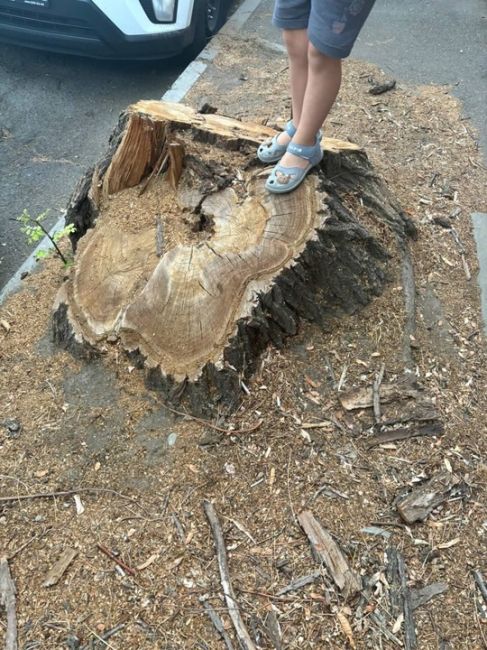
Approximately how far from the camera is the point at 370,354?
2.81 metres

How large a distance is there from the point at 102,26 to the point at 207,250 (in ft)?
11.1

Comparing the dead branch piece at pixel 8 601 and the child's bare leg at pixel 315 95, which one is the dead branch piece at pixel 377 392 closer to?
the child's bare leg at pixel 315 95

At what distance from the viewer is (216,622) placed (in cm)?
208

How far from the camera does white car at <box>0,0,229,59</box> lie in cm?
495

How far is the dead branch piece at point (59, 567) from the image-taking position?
2.18 meters

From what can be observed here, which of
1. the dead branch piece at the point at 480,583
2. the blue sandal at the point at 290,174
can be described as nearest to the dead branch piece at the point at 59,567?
the dead branch piece at the point at 480,583

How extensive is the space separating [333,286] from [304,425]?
2.31ft

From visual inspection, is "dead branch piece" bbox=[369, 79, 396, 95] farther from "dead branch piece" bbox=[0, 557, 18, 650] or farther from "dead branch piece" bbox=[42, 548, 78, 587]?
"dead branch piece" bbox=[0, 557, 18, 650]

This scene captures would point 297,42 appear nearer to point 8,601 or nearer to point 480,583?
point 480,583

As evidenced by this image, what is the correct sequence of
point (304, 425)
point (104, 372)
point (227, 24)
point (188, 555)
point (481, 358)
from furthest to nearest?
point (227, 24) < point (481, 358) < point (104, 372) < point (304, 425) < point (188, 555)

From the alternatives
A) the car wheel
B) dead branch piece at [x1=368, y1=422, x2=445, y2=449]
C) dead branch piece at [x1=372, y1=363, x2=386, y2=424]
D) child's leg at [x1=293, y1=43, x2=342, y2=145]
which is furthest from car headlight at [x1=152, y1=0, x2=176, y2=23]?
dead branch piece at [x1=368, y1=422, x2=445, y2=449]

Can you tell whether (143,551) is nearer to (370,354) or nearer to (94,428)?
(94,428)

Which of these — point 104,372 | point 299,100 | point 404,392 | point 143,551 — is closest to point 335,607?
point 143,551

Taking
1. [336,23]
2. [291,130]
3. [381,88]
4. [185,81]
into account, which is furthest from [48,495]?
[381,88]
